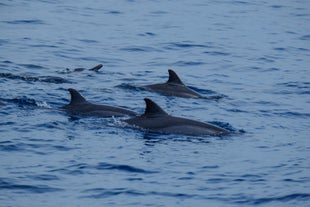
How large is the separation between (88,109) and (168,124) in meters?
2.10

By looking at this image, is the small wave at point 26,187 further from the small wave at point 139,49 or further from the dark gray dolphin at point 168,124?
the small wave at point 139,49

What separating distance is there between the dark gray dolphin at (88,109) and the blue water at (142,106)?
294 mm

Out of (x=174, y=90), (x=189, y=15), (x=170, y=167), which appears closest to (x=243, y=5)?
Answer: (x=189, y=15)

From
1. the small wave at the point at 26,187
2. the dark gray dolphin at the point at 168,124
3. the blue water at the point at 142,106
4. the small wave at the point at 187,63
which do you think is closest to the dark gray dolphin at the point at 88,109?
the blue water at the point at 142,106

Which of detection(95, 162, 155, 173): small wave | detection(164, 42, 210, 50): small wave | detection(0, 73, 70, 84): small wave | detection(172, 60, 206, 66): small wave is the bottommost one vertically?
detection(95, 162, 155, 173): small wave

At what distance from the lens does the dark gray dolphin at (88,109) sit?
18500 millimetres

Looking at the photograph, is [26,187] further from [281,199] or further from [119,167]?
[281,199]

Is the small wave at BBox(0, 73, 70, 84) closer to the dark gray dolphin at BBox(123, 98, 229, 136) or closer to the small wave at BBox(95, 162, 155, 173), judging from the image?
the dark gray dolphin at BBox(123, 98, 229, 136)

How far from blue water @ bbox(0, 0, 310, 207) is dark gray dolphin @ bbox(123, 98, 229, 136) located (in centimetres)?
29

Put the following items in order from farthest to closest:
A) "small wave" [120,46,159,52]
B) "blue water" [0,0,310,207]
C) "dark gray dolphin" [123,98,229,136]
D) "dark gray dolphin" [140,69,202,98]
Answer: "small wave" [120,46,159,52]
"dark gray dolphin" [140,69,202,98]
"dark gray dolphin" [123,98,229,136]
"blue water" [0,0,310,207]

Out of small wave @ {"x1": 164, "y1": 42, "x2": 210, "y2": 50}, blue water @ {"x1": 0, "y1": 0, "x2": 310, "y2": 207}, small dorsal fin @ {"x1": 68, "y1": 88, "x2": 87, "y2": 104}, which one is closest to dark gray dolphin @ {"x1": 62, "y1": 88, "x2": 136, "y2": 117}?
small dorsal fin @ {"x1": 68, "y1": 88, "x2": 87, "y2": 104}

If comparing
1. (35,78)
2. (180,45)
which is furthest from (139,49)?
(35,78)

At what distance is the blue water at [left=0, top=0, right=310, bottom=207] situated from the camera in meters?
14.0

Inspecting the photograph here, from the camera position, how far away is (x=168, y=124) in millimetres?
17531
